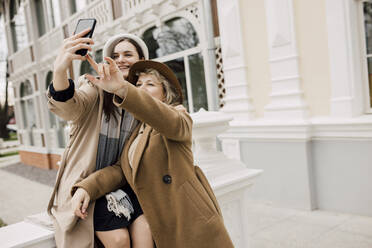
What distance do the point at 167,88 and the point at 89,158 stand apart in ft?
1.86

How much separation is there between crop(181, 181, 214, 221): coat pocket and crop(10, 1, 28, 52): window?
1532 cm

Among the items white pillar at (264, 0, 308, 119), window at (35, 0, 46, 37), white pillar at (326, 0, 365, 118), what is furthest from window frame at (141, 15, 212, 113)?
window at (35, 0, 46, 37)

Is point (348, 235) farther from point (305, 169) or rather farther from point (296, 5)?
point (296, 5)

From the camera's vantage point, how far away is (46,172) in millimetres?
12375

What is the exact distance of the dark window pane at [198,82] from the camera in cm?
665

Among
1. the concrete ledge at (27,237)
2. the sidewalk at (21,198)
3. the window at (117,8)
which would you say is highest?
the window at (117,8)

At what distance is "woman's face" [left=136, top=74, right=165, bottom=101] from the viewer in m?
1.86

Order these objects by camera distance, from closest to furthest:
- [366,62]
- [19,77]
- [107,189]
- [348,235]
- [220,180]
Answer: [107,189] → [220,180] → [348,235] → [366,62] → [19,77]

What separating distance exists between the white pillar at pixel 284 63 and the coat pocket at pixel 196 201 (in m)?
3.45

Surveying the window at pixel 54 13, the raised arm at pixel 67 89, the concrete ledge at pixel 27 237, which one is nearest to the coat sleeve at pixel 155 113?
the raised arm at pixel 67 89

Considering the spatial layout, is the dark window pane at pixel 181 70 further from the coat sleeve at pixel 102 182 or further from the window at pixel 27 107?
the window at pixel 27 107

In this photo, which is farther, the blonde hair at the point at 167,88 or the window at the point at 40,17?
the window at the point at 40,17

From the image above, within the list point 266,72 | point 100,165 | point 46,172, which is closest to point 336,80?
point 266,72

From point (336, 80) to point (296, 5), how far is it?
1.24 metres
